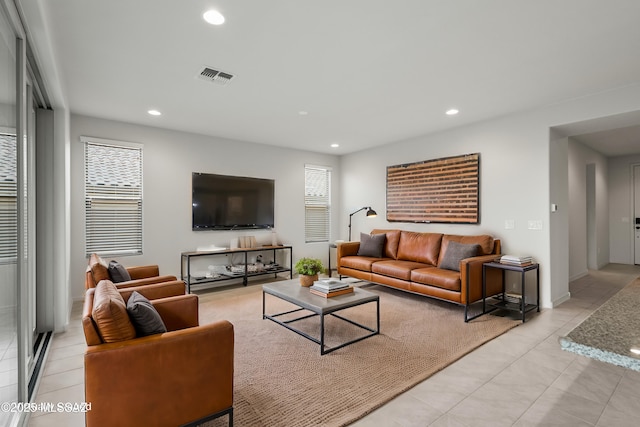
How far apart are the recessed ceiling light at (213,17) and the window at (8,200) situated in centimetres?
136

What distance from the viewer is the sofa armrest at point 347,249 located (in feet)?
18.0

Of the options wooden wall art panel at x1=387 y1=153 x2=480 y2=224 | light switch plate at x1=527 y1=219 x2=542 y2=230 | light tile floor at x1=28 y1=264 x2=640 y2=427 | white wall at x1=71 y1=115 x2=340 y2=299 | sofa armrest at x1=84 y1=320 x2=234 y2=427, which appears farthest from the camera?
wooden wall art panel at x1=387 y1=153 x2=480 y2=224

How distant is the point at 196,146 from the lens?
529 cm

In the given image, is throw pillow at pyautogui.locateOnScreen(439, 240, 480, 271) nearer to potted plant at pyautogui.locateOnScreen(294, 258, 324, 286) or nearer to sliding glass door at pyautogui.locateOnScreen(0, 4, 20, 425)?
Answer: potted plant at pyautogui.locateOnScreen(294, 258, 324, 286)

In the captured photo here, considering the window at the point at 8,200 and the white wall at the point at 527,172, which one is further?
the white wall at the point at 527,172

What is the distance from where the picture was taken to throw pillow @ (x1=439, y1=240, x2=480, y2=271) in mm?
4129

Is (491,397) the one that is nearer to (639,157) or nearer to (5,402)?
(5,402)

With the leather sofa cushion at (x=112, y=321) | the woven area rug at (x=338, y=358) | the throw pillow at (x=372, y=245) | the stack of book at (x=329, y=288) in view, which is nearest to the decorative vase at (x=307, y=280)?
the stack of book at (x=329, y=288)

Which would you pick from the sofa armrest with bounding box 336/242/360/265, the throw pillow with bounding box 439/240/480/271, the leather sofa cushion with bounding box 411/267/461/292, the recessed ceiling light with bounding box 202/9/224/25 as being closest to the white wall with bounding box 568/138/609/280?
the throw pillow with bounding box 439/240/480/271

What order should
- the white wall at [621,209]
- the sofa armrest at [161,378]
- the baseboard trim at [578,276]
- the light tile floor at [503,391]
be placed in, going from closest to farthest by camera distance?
the sofa armrest at [161,378] → the light tile floor at [503,391] → the baseboard trim at [578,276] → the white wall at [621,209]

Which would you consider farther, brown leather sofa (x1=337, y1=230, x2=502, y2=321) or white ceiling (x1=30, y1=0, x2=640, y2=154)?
brown leather sofa (x1=337, y1=230, x2=502, y2=321)

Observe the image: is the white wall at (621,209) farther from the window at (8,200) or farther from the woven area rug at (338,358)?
the window at (8,200)

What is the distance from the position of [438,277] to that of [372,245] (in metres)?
1.57

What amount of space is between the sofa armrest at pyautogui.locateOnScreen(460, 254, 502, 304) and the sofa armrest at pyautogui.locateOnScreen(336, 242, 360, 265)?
209cm
